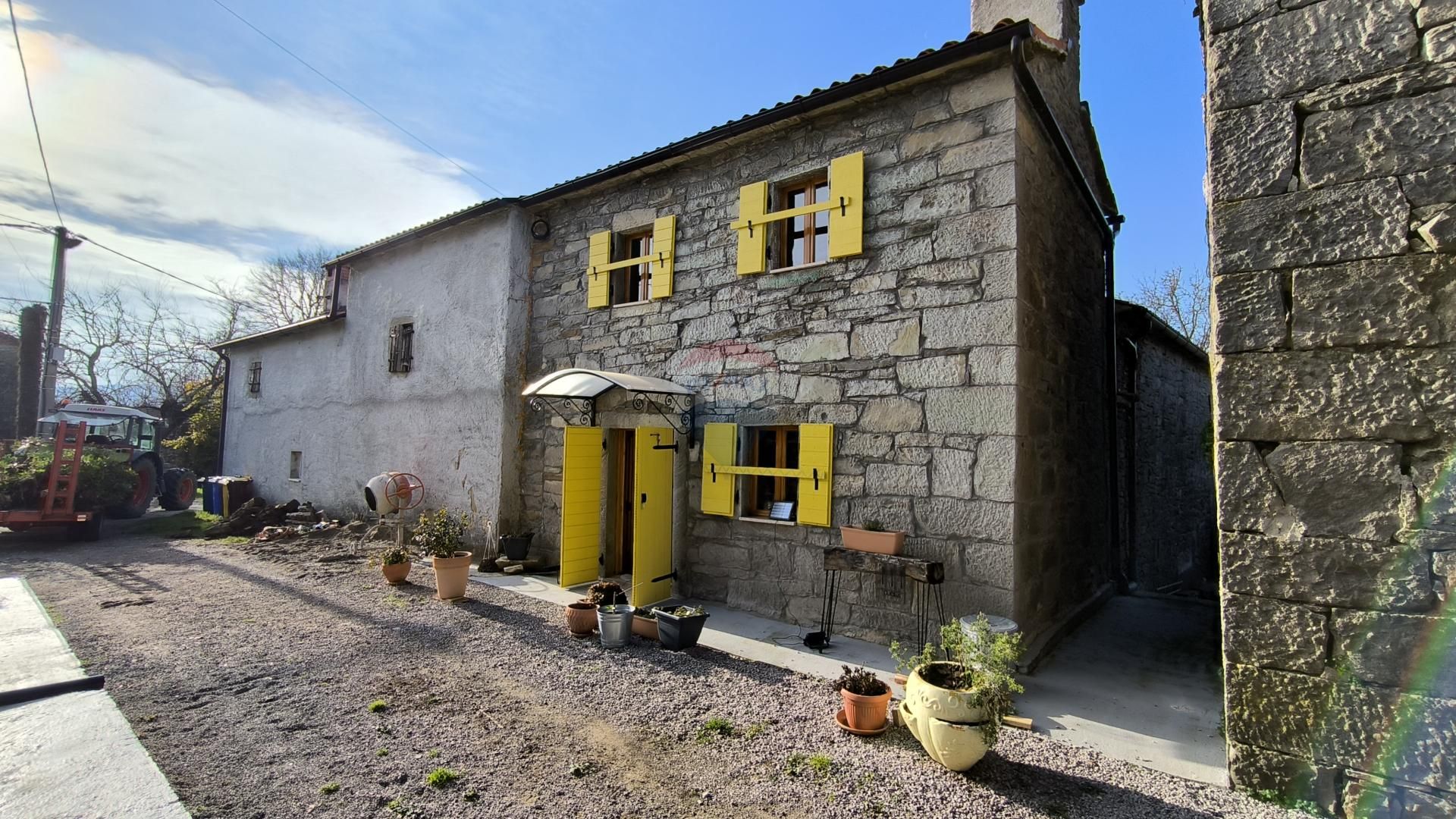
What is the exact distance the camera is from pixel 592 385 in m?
6.14

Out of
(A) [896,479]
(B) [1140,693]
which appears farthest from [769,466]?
(B) [1140,693]

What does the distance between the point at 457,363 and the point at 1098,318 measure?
833 centimetres

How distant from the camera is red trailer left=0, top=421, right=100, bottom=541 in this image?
9.03m

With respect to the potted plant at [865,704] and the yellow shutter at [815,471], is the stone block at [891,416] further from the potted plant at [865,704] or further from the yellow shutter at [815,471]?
the potted plant at [865,704]

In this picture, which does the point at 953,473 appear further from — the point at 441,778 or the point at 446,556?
the point at 446,556

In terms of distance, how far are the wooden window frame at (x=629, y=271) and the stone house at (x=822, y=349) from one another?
0.11 feet

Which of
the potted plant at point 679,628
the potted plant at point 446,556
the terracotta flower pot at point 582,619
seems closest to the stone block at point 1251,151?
the potted plant at point 679,628

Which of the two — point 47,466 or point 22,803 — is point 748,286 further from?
point 47,466

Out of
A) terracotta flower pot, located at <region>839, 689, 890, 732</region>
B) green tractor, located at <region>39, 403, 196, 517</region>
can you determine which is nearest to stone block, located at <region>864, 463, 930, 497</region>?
terracotta flower pot, located at <region>839, 689, 890, 732</region>

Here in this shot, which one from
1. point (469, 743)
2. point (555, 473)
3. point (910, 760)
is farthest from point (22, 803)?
point (555, 473)

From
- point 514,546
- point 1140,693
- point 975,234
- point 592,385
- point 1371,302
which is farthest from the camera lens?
point 514,546

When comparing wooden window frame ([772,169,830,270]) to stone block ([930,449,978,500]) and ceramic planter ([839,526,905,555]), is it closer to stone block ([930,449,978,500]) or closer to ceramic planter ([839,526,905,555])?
stone block ([930,449,978,500])

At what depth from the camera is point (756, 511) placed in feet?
19.7

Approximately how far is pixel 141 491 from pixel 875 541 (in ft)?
48.4
